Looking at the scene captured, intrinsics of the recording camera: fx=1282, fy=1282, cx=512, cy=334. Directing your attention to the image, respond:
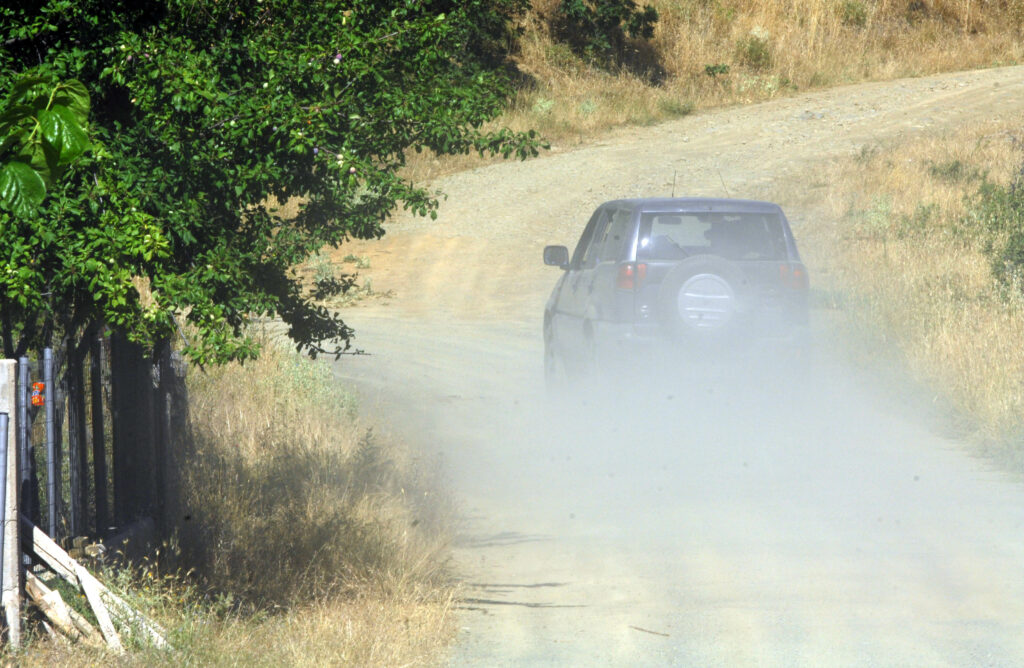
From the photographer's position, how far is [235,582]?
657cm

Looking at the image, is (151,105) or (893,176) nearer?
(151,105)

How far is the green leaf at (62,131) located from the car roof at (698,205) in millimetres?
Answer: 7972

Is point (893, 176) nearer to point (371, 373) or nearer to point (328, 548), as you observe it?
point (371, 373)

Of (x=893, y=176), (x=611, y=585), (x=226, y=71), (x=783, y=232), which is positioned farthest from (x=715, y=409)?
(x=893, y=176)

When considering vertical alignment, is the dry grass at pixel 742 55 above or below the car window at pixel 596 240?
above

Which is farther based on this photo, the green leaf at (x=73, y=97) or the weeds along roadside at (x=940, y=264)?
the weeds along roadside at (x=940, y=264)

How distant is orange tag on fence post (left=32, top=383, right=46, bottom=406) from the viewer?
5.50 metres

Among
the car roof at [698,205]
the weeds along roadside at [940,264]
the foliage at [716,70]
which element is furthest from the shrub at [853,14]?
the car roof at [698,205]

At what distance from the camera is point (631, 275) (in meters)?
10.6

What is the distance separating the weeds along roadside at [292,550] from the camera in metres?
5.43

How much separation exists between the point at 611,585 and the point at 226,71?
3246 millimetres

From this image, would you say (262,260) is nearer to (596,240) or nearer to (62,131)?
(62,131)

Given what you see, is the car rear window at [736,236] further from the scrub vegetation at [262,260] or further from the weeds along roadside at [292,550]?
the weeds along roadside at [292,550]

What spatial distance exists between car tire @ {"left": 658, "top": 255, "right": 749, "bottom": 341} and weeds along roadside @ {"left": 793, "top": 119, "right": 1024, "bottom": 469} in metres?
2.38
